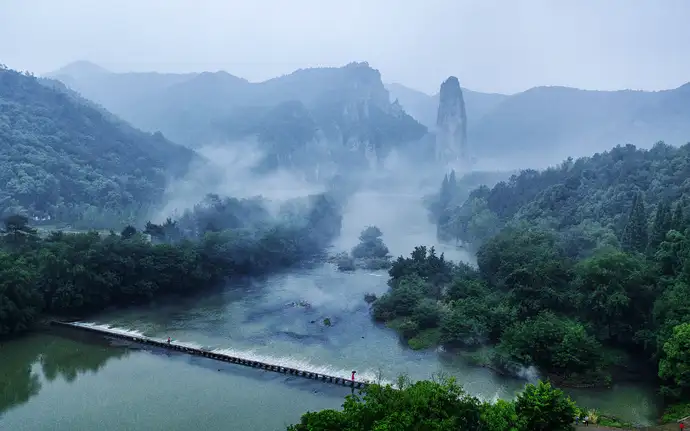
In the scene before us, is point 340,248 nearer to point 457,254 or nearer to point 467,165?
point 457,254

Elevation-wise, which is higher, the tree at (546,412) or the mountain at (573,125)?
the mountain at (573,125)

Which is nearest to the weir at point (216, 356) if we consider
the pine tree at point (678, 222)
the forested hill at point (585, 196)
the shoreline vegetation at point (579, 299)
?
the shoreline vegetation at point (579, 299)

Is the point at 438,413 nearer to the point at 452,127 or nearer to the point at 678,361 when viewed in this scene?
the point at 678,361

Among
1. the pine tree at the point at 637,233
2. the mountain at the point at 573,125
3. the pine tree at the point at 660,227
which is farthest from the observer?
the mountain at the point at 573,125

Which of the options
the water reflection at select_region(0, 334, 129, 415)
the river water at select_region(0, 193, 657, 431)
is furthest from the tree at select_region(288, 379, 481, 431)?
the water reflection at select_region(0, 334, 129, 415)

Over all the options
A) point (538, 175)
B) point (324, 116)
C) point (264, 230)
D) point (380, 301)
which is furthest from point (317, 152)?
point (380, 301)

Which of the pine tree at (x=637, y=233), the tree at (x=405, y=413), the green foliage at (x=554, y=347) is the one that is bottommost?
the green foliage at (x=554, y=347)

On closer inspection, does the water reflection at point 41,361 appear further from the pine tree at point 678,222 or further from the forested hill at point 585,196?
the forested hill at point 585,196

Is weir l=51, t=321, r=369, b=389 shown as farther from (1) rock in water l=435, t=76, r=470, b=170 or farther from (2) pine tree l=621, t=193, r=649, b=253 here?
(1) rock in water l=435, t=76, r=470, b=170
